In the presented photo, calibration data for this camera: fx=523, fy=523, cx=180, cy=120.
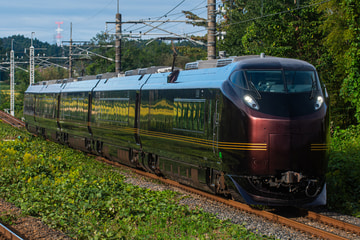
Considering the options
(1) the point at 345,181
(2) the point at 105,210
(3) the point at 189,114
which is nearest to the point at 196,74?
(3) the point at 189,114

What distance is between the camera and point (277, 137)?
10.3 metres

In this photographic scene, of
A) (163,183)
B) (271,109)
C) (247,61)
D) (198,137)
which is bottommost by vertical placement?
(163,183)

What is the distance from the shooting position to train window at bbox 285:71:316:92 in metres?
10.9

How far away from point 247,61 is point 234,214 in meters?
3.29

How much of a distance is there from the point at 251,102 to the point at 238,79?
74 cm

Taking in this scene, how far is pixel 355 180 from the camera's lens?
44.4ft

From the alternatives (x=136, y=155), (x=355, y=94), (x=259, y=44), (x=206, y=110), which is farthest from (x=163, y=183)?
(x=259, y=44)

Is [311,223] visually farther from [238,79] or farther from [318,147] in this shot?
[238,79]

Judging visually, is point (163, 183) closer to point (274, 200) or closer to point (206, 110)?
point (206, 110)

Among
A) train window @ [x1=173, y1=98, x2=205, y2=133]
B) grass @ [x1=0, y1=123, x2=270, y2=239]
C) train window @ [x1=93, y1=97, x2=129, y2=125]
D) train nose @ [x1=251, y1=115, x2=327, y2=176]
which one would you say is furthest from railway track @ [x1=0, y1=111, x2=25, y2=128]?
train nose @ [x1=251, y1=115, x2=327, y2=176]

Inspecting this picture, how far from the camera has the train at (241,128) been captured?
34.1ft

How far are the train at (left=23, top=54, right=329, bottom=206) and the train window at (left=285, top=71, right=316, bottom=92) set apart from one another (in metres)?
0.02

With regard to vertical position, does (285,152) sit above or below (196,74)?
below

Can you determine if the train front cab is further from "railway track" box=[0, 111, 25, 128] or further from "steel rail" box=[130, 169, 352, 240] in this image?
"railway track" box=[0, 111, 25, 128]
